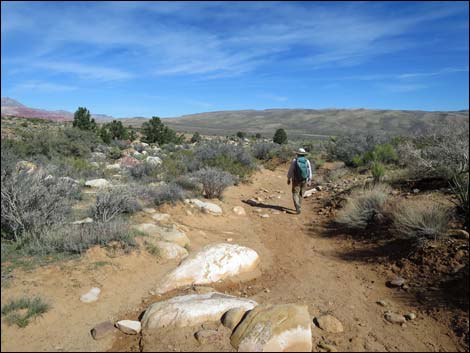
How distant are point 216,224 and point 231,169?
4880 millimetres

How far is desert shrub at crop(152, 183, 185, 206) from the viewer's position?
7.45 meters

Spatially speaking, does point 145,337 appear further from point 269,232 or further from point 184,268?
point 269,232

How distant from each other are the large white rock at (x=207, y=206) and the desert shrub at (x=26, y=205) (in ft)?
10.1

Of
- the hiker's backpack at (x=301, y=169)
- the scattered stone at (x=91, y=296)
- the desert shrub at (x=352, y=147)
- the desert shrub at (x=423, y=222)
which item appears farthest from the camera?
the desert shrub at (x=352, y=147)

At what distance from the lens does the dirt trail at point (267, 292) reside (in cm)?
310

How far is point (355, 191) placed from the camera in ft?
28.8

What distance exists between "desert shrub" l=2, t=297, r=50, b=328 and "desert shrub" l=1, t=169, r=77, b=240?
1.62 metres

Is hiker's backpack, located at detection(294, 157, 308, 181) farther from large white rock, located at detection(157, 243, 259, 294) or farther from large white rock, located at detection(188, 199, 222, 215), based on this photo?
large white rock, located at detection(157, 243, 259, 294)

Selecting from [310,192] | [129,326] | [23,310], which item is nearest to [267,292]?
[129,326]

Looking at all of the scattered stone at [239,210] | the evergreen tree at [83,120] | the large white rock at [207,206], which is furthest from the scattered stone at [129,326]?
the evergreen tree at [83,120]

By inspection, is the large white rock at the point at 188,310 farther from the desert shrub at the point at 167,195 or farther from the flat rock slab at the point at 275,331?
the desert shrub at the point at 167,195

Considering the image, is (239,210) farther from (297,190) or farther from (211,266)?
(211,266)

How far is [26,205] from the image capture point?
4922 mm

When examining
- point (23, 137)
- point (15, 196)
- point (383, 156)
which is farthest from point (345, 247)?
point (23, 137)
